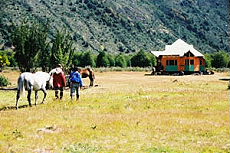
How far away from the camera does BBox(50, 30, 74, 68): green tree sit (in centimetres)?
4148

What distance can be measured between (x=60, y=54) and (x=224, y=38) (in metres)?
133

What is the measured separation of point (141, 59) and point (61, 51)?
212 feet

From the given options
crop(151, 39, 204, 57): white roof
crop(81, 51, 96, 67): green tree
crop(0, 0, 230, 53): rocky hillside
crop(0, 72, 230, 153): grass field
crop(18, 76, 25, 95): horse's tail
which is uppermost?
crop(0, 0, 230, 53): rocky hillside

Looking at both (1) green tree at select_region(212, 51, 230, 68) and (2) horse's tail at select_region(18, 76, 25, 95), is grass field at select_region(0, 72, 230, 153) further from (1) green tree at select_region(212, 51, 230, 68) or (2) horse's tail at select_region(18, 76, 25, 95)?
(1) green tree at select_region(212, 51, 230, 68)

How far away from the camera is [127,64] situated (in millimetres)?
108812

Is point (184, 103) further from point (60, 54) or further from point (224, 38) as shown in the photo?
point (224, 38)

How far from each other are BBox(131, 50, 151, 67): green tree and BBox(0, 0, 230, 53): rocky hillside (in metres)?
21.7

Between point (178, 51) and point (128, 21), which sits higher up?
point (128, 21)

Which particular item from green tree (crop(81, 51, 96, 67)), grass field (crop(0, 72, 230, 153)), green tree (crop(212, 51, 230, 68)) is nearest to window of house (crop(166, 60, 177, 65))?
green tree (crop(81, 51, 96, 67))

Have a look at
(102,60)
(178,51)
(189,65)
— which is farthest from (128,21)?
(189,65)

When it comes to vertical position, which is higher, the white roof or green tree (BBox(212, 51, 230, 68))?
the white roof

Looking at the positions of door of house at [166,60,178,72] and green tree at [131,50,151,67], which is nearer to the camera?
door of house at [166,60,178,72]

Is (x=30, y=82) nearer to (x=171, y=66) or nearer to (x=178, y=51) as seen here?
(x=171, y=66)

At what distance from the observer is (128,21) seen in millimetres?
149625
